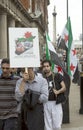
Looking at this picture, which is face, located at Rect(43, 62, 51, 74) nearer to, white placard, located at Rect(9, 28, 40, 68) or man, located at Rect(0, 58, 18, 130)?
white placard, located at Rect(9, 28, 40, 68)

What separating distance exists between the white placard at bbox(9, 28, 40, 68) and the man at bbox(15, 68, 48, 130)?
0.47 feet

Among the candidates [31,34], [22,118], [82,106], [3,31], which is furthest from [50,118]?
[3,31]

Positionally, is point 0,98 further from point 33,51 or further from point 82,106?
point 82,106

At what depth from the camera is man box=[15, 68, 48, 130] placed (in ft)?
20.5

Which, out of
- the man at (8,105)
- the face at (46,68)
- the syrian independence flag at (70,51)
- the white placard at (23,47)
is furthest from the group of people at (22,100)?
the syrian independence flag at (70,51)

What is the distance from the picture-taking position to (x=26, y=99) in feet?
20.5

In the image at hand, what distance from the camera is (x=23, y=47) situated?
21.1 feet

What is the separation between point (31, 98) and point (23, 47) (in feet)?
2.45

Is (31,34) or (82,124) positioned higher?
(31,34)

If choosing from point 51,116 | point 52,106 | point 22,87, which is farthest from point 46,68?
point 22,87

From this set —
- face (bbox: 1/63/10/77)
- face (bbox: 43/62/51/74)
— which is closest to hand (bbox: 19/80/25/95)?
face (bbox: 1/63/10/77)

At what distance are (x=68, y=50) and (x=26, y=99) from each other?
571 centimetres

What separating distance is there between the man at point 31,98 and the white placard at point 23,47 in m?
0.14

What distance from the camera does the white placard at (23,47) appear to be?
6316mm
